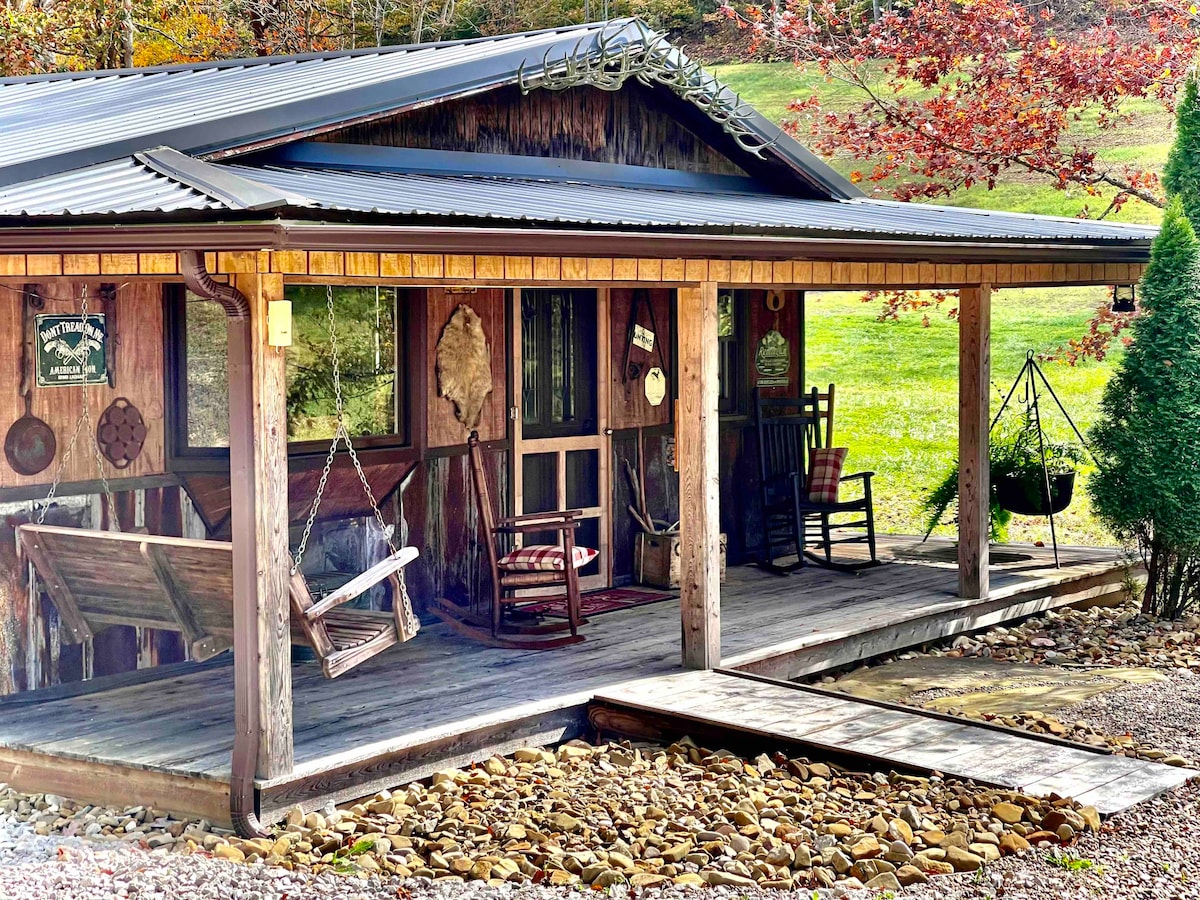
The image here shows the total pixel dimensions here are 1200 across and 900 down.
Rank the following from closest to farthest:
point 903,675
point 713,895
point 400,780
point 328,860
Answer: point 713,895, point 328,860, point 400,780, point 903,675

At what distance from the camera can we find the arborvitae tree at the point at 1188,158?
941 cm

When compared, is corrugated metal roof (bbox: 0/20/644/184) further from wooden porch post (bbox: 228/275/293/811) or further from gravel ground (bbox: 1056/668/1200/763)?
gravel ground (bbox: 1056/668/1200/763)

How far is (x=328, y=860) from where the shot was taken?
4980mm

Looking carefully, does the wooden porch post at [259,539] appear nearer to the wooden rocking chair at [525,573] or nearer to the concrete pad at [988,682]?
the wooden rocking chair at [525,573]

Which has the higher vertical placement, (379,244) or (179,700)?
(379,244)

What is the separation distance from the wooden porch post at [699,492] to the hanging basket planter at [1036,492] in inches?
142

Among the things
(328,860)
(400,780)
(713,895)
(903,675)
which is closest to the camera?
(713,895)

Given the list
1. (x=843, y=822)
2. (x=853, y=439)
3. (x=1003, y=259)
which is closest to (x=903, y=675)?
(x=1003, y=259)

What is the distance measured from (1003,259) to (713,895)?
16.1 ft

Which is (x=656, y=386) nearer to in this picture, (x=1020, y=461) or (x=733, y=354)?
(x=733, y=354)

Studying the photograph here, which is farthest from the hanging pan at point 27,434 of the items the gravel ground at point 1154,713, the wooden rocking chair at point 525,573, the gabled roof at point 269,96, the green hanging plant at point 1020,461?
the green hanging plant at point 1020,461

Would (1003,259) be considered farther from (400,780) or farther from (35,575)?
(35,575)

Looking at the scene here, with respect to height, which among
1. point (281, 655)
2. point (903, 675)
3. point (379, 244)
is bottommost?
point (903, 675)

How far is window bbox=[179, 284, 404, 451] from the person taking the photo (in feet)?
23.4
